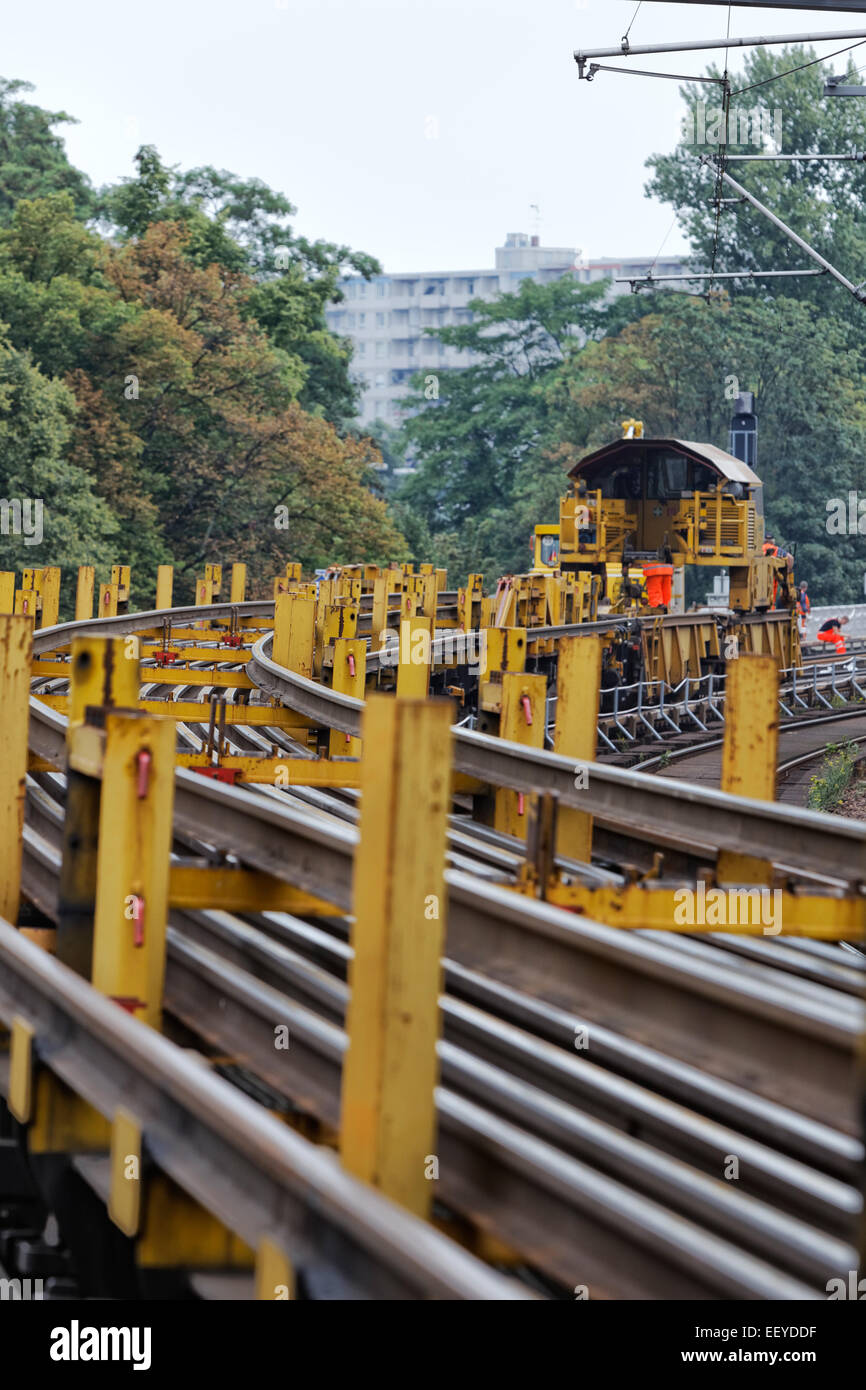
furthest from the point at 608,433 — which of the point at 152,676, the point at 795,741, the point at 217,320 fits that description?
the point at 152,676

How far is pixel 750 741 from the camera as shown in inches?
237

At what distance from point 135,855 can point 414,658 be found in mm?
5451

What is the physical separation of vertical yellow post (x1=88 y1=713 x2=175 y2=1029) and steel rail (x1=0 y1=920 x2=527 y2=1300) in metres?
0.15

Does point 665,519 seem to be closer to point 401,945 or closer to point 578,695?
point 578,695

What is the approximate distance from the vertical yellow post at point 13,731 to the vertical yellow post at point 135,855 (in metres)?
1.45

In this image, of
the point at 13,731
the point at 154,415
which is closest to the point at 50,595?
the point at 13,731

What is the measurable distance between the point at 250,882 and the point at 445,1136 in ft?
Answer: 4.18

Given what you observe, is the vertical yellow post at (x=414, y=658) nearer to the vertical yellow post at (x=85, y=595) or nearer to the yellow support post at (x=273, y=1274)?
the yellow support post at (x=273, y=1274)

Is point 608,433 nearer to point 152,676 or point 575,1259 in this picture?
point 152,676

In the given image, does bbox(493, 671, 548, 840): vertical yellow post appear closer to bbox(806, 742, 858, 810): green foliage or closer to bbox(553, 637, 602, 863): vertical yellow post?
bbox(553, 637, 602, 863): vertical yellow post

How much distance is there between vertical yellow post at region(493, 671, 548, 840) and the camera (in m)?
7.74

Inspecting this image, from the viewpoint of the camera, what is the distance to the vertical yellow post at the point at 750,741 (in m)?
5.79

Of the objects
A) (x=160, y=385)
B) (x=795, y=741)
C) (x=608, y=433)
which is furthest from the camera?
(x=608, y=433)

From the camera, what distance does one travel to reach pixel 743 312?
203ft
